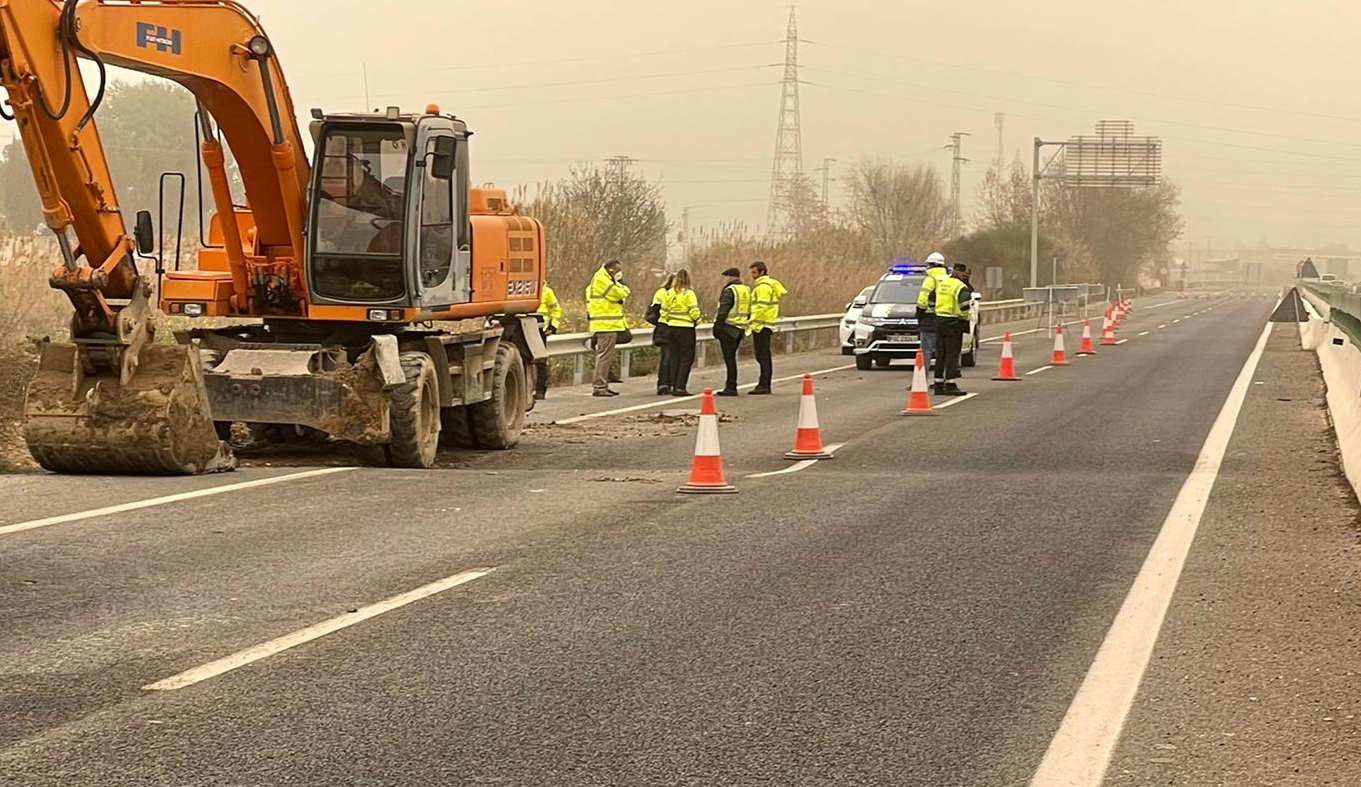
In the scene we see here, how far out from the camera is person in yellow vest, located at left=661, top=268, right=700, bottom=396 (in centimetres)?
2377

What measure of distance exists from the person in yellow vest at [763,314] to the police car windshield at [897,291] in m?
7.18

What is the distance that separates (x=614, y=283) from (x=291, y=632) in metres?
17.1

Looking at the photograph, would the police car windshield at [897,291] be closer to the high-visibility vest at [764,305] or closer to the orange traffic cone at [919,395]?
the high-visibility vest at [764,305]

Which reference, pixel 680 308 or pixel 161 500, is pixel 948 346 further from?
pixel 161 500

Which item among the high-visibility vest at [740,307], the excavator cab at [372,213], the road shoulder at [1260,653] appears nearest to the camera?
the road shoulder at [1260,653]

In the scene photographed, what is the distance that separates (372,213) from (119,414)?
3117 millimetres

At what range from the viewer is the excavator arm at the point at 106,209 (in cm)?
1152

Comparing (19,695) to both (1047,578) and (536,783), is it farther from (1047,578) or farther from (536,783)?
(1047,578)

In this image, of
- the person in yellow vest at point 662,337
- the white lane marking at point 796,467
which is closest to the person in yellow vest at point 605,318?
the person in yellow vest at point 662,337

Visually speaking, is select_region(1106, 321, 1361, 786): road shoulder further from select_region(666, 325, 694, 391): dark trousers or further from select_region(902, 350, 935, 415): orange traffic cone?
select_region(666, 325, 694, 391): dark trousers

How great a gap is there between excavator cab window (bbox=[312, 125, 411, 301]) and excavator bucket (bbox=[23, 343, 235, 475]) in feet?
6.70

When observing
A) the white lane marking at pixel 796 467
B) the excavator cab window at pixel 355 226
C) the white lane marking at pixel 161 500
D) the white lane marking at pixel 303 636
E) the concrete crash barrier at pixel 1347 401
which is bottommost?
the white lane marking at pixel 796 467

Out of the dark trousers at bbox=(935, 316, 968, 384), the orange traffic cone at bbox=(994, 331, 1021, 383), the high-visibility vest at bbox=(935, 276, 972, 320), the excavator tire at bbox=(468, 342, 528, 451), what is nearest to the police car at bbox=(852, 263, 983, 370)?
the orange traffic cone at bbox=(994, 331, 1021, 383)

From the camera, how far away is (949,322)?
23.1 meters
